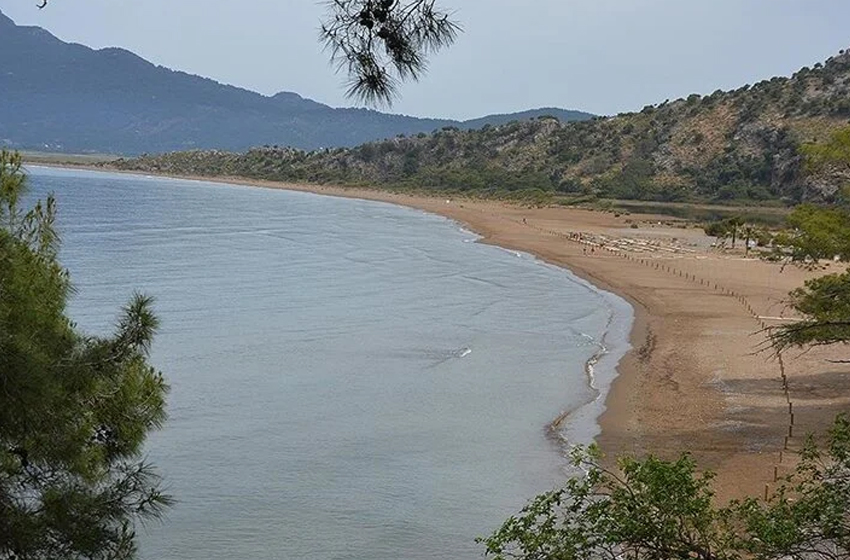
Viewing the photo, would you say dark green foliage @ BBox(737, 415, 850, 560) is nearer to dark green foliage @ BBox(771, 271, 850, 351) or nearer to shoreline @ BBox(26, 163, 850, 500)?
dark green foliage @ BBox(771, 271, 850, 351)

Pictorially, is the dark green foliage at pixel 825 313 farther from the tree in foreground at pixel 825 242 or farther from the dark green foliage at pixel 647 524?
the dark green foliage at pixel 647 524

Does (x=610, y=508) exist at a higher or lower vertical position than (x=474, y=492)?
higher

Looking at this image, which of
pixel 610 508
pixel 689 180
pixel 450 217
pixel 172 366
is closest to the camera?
pixel 610 508

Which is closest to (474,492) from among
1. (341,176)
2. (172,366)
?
(172,366)

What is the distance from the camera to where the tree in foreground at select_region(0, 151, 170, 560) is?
6934mm

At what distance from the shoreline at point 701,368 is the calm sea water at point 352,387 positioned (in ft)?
2.94

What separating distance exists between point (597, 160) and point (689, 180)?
46.1ft

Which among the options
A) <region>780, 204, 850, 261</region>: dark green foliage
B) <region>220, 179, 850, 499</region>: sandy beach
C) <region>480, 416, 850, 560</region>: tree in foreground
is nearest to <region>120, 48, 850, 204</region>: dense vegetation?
<region>220, 179, 850, 499</region>: sandy beach

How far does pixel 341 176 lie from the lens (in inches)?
5172

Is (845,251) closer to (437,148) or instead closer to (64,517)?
(64,517)

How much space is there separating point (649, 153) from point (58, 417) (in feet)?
324

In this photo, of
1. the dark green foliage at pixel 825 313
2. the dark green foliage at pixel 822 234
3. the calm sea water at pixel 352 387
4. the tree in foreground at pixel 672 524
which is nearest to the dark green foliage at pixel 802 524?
the tree in foreground at pixel 672 524

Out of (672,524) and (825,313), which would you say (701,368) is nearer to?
(825,313)

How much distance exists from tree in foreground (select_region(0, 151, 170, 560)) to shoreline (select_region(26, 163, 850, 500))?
28.4 ft
